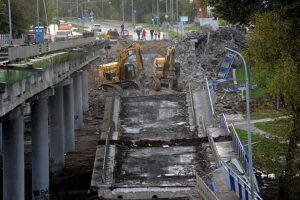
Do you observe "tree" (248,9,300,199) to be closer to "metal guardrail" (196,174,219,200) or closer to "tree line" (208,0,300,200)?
"tree line" (208,0,300,200)

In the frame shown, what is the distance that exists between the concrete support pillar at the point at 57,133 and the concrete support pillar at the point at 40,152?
20.8 feet

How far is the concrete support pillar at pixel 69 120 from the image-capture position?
1946 inches

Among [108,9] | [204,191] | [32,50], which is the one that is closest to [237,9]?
[32,50]

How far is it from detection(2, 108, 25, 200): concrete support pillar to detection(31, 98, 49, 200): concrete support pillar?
4.95 metres

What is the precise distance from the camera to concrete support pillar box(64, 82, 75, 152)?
162 feet

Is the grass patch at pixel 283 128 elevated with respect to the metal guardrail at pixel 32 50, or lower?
lower

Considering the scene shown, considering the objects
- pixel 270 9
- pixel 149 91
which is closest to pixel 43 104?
pixel 270 9

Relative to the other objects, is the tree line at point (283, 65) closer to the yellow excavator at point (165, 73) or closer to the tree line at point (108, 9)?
the yellow excavator at point (165, 73)

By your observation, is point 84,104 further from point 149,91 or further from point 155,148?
point 155,148

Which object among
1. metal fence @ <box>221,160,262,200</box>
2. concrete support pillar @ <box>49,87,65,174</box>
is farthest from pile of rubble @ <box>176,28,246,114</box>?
metal fence @ <box>221,160,262,200</box>

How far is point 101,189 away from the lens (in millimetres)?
35344

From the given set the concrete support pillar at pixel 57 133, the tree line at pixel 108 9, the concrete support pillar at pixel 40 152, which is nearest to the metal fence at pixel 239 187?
the concrete support pillar at pixel 40 152

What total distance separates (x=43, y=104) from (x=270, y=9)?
12.6 meters

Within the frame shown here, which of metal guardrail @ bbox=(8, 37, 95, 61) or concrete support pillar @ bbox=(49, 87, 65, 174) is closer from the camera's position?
metal guardrail @ bbox=(8, 37, 95, 61)
